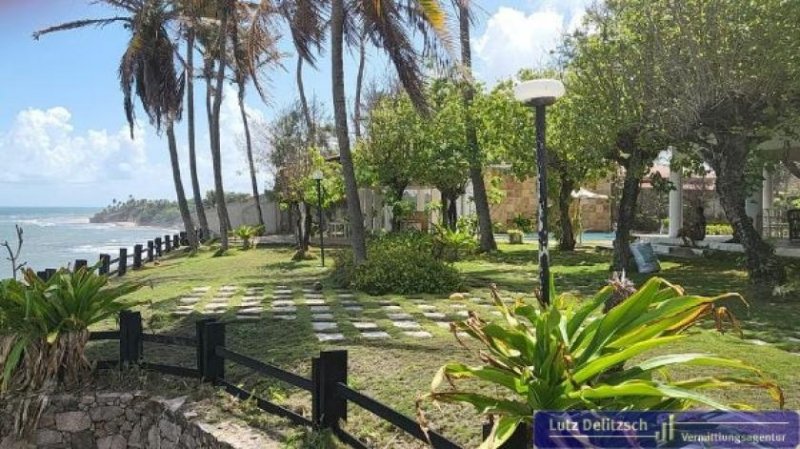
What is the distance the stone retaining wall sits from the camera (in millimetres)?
4984

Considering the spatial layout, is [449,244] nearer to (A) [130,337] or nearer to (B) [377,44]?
(B) [377,44]

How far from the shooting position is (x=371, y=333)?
6.89m

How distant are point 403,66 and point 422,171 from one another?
6.47 m

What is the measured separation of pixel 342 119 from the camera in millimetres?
11109

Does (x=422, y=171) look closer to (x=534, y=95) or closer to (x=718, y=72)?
(x=718, y=72)

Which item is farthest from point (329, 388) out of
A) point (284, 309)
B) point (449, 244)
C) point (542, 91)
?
point (449, 244)

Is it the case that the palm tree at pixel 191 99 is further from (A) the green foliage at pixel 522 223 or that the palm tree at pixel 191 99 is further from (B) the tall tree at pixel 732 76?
(B) the tall tree at pixel 732 76

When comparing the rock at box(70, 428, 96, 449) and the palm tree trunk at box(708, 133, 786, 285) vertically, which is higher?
the palm tree trunk at box(708, 133, 786, 285)

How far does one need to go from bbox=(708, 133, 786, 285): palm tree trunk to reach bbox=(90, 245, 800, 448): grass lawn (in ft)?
1.37

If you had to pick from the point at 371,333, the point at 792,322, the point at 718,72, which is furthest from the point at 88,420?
the point at 718,72

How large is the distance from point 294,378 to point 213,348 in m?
1.27

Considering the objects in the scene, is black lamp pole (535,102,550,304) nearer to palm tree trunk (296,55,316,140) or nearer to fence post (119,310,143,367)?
fence post (119,310,143,367)

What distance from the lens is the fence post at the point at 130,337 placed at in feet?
18.2

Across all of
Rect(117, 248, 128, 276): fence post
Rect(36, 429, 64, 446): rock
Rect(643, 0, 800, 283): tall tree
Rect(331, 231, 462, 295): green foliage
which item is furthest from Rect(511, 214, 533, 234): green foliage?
Rect(36, 429, 64, 446): rock
